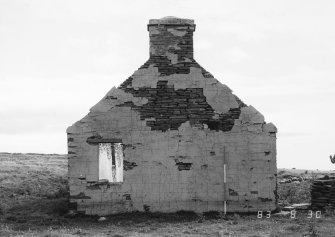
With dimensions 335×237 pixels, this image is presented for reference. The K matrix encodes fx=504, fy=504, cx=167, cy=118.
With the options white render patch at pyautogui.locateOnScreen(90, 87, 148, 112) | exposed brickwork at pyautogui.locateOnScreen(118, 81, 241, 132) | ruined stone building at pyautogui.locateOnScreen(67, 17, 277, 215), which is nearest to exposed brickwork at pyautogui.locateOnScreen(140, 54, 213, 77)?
ruined stone building at pyautogui.locateOnScreen(67, 17, 277, 215)

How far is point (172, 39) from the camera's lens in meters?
17.2

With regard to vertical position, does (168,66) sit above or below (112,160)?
above

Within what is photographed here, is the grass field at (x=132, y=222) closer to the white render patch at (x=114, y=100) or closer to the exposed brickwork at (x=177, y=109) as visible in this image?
the exposed brickwork at (x=177, y=109)

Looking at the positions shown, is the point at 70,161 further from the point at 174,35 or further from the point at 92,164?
the point at 174,35

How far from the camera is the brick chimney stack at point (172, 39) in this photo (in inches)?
674

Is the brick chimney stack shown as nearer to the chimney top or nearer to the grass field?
the chimney top

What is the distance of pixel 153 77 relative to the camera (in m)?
16.9

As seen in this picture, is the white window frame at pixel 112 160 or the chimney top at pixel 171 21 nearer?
the chimney top at pixel 171 21

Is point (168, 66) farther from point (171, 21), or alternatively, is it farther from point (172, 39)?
point (171, 21)

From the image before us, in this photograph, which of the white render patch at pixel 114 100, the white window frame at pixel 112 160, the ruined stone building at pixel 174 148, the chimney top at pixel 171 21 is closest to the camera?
the ruined stone building at pixel 174 148

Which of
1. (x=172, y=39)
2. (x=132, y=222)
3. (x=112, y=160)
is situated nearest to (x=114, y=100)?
(x=172, y=39)

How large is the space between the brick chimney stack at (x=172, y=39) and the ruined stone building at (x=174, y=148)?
575mm

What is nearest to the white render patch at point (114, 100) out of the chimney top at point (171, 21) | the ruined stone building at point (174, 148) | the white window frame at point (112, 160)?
the ruined stone building at point (174, 148)

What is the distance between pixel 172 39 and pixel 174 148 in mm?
3739
